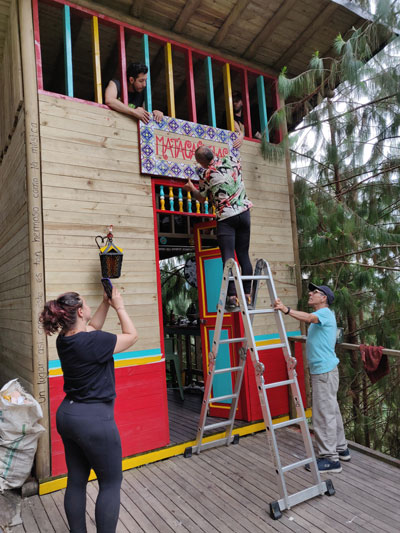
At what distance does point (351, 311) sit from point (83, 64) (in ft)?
14.2

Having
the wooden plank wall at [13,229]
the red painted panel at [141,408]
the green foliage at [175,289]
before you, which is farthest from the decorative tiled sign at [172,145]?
the green foliage at [175,289]

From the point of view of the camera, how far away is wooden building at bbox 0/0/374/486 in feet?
10.6

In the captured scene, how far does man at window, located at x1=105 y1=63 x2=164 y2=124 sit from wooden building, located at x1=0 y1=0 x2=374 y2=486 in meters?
0.09

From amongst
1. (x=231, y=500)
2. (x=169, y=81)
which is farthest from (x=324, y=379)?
(x=169, y=81)

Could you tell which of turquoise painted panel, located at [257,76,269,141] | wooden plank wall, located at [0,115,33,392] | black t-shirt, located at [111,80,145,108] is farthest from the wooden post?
turquoise painted panel, located at [257,76,269,141]

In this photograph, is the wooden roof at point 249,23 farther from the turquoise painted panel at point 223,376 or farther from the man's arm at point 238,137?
the turquoise painted panel at point 223,376

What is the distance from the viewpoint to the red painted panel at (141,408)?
337 cm

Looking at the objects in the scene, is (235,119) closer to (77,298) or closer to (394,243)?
(394,243)

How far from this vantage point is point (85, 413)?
1852mm

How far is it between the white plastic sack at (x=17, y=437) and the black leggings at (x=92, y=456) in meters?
1.15

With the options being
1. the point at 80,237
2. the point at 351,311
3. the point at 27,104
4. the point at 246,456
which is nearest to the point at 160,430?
the point at 246,456

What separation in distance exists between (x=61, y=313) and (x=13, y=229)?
2.26 meters

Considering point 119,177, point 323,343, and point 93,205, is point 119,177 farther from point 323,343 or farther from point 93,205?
point 323,343

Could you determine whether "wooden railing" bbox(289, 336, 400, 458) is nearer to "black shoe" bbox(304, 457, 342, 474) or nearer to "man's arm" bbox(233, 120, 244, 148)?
"black shoe" bbox(304, 457, 342, 474)
